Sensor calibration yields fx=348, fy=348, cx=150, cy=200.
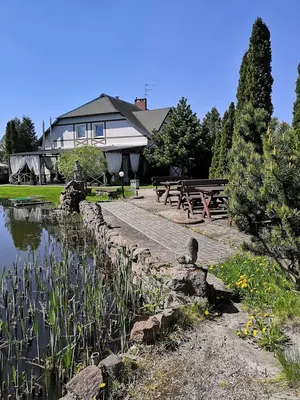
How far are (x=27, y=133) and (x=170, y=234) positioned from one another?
48703 millimetres

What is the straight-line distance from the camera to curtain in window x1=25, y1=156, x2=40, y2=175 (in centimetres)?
2975

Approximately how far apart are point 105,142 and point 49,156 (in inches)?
197

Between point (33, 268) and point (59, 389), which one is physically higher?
point (33, 268)

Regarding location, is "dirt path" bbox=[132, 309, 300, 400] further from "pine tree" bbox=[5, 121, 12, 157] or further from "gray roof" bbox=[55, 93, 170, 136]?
"pine tree" bbox=[5, 121, 12, 157]

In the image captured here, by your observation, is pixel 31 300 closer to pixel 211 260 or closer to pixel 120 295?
pixel 120 295

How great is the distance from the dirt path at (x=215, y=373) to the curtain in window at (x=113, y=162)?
23.8 meters

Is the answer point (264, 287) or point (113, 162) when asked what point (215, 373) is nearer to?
point (264, 287)

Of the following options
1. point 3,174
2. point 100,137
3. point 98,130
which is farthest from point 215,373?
point 3,174

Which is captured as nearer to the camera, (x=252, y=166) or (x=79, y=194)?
(x=252, y=166)

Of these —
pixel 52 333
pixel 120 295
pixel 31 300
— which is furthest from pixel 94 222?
pixel 52 333

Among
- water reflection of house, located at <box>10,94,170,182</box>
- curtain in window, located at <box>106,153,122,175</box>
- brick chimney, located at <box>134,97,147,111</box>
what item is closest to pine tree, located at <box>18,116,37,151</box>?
water reflection of house, located at <box>10,94,170,182</box>

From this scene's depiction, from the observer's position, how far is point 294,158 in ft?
10.9

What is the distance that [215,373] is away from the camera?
8.71 ft

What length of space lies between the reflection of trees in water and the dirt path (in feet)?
21.0
